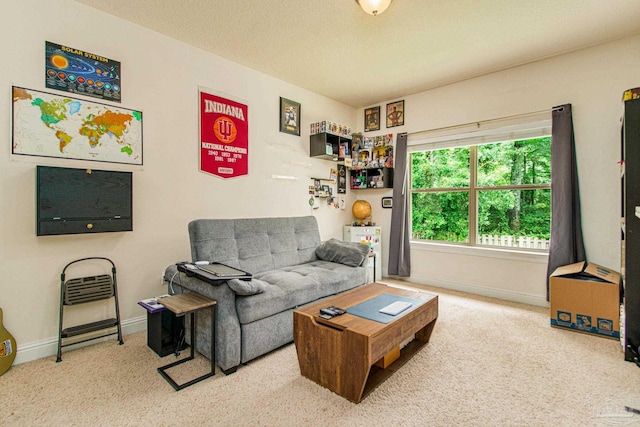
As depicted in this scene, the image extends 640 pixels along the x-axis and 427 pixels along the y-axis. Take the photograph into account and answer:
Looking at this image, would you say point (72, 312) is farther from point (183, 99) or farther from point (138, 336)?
point (183, 99)

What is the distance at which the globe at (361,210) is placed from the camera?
4566 millimetres

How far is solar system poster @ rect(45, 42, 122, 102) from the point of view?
2.21 meters

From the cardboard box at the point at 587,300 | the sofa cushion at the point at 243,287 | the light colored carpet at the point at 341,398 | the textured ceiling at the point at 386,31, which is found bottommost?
the light colored carpet at the point at 341,398

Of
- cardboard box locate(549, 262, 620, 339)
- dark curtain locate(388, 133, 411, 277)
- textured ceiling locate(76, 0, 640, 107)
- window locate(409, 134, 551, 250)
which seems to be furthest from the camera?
dark curtain locate(388, 133, 411, 277)

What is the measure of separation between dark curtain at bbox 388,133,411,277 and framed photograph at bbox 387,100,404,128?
0.69 feet

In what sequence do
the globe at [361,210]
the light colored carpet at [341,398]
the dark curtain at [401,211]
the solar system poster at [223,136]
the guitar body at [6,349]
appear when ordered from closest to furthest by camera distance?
the light colored carpet at [341,398] → the guitar body at [6,349] → the solar system poster at [223,136] → the dark curtain at [401,211] → the globe at [361,210]

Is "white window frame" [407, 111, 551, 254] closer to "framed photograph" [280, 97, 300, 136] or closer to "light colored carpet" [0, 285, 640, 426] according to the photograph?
"light colored carpet" [0, 285, 640, 426]

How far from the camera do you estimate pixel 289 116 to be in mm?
3820

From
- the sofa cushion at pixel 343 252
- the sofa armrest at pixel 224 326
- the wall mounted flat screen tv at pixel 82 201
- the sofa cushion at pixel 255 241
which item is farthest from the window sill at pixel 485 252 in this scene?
the wall mounted flat screen tv at pixel 82 201

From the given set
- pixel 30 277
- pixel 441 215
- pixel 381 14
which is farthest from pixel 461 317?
pixel 30 277

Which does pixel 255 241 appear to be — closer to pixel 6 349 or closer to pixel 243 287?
pixel 243 287

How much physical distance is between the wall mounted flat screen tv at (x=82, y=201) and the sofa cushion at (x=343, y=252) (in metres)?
1.88

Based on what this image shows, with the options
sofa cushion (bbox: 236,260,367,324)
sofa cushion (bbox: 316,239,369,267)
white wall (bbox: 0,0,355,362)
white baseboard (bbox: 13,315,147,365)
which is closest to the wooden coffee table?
sofa cushion (bbox: 236,260,367,324)

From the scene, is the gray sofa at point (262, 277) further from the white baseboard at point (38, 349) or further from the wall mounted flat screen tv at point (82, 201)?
the white baseboard at point (38, 349)
